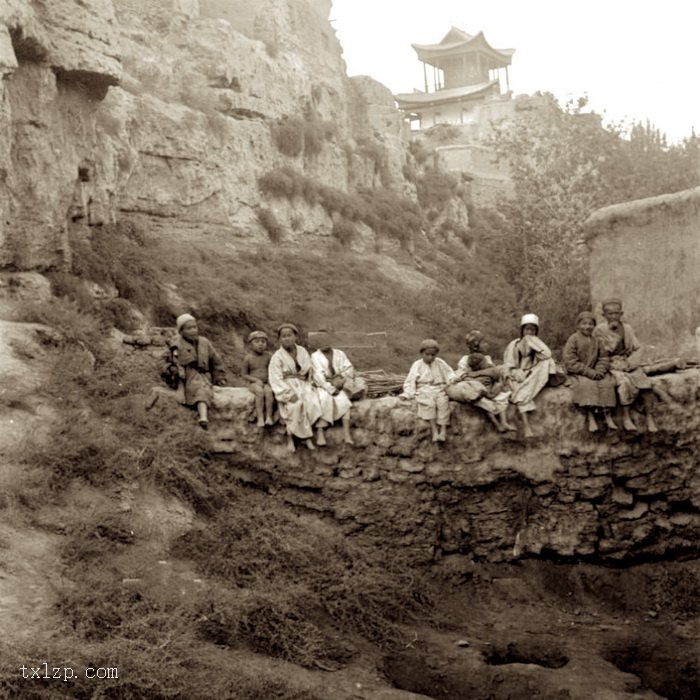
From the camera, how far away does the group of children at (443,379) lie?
9.61 m

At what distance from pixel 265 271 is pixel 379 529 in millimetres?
9339

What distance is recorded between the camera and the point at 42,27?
1193cm

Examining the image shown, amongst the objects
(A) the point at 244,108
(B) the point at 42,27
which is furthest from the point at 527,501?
(A) the point at 244,108

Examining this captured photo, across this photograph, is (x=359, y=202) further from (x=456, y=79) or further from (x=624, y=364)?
(x=456, y=79)

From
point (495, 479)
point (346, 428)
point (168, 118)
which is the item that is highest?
point (168, 118)

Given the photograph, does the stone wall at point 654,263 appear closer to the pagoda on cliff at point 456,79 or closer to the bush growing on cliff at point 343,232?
the bush growing on cliff at point 343,232

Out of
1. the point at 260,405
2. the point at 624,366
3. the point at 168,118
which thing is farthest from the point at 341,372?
the point at 168,118

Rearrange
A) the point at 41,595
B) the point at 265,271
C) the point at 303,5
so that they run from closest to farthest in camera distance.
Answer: the point at 41,595
the point at 265,271
the point at 303,5

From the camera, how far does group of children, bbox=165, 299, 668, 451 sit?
9606 millimetres

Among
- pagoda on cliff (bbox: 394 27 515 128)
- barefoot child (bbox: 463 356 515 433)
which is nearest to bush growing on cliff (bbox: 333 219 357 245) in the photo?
barefoot child (bbox: 463 356 515 433)

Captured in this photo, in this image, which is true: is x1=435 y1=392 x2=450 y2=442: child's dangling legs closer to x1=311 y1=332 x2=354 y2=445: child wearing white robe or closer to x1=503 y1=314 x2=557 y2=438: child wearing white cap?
x1=503 y1=314 x2=557 y2=438: child wearing white cap

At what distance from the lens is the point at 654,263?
11.5 m

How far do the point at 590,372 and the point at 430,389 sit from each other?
161 centimetres

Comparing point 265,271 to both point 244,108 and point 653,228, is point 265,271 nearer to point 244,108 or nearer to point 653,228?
point 244,108
